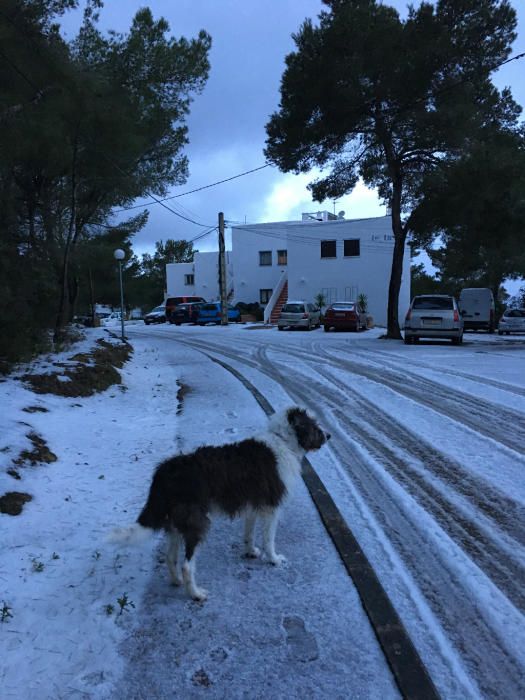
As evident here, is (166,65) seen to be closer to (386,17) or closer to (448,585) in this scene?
(386,17)

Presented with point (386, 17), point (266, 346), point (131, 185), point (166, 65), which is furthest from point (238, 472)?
Answer: point (386, 17)

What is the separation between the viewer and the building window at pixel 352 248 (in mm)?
37188

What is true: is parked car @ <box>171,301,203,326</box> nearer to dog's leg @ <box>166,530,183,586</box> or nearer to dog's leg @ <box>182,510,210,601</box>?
dog's leg @ <box>166,530,183,586</box>

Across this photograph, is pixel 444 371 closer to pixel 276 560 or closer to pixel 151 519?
pixel 276 560

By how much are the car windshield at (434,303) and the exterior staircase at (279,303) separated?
714 inches

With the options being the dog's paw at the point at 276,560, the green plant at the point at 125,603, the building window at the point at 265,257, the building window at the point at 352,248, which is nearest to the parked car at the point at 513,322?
the building window at the point at 352,248

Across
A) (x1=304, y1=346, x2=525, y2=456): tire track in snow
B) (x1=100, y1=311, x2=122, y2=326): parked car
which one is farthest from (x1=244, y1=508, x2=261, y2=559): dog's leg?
(x1=100, y1=311, x2=122, y2=326): parked car

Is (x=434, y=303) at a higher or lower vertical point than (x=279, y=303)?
lower

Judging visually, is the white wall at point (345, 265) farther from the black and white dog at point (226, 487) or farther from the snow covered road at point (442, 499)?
the black and white dog at point (226, 487)

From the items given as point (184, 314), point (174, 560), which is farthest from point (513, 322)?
point (174, 560)

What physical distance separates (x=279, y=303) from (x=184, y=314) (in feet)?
22.9

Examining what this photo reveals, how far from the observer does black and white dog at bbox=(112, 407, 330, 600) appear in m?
2.92

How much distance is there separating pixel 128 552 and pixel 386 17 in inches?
833

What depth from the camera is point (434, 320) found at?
58.3ft
